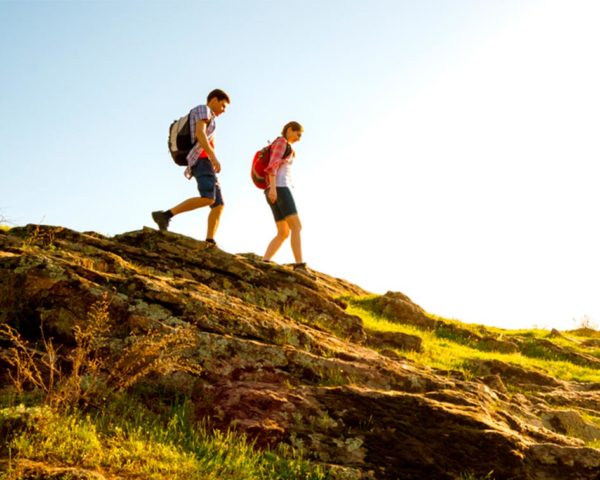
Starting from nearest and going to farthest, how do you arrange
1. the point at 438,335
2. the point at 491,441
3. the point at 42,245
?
the point at 491,441 → the point at 42,245 → the point at 438,335

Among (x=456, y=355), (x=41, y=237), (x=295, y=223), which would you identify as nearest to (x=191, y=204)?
(x=295, y=223)

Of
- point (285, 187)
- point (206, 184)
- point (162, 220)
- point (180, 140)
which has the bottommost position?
point (162, 220)

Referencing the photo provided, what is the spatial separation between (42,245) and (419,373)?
6.12 m

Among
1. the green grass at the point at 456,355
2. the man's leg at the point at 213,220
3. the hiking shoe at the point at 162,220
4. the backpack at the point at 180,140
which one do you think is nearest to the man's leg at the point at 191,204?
the hiking shoe at the point at 162,220

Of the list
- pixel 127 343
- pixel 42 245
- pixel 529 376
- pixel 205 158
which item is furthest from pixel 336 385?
pixel 529 376

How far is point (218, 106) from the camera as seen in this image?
11656 mm

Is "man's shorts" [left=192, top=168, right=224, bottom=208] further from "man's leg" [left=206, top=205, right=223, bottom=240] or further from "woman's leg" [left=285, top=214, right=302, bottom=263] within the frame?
"woman's leg" [left=285, top=214, right=302, bottom=263]

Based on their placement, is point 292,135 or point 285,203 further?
point 292,135

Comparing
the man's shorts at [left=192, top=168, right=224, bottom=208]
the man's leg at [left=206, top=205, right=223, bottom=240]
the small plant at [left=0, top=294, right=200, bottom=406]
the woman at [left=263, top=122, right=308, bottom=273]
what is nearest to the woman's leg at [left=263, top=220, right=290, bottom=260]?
the woman at [left=263, top=122, right=308, bottom=273]

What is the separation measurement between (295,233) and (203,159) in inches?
114

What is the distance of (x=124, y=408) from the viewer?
5.61 meters

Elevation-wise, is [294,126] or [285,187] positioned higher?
[294,126]

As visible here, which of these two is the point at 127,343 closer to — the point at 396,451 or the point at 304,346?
the point at 304,346

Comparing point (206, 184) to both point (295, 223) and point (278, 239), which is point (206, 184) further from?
point (278, 239)
